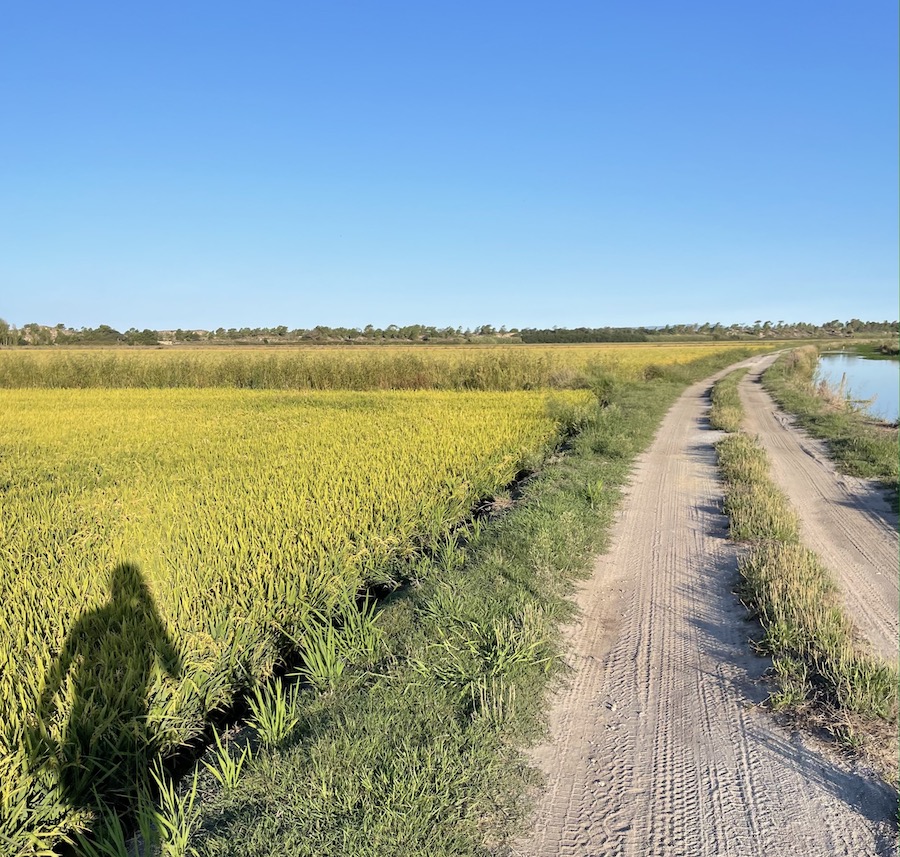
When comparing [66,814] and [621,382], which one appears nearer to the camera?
[66,814]

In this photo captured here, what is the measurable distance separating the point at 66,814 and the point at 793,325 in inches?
6659

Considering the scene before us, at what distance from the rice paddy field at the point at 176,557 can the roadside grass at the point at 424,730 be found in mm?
443

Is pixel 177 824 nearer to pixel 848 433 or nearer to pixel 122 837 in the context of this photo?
pixel 122 837

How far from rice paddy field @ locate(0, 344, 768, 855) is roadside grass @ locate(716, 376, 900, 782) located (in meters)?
2.76

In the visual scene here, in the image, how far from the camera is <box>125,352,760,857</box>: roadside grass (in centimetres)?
218

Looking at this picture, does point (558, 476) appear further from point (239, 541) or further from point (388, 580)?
point (239, 541)

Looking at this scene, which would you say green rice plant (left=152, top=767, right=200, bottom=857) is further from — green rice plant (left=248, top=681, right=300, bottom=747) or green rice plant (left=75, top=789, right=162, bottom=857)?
green rice plant (left=248, top=681, right=300, bottom=747)

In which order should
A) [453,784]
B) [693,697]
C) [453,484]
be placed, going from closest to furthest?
[453,784], [693,697], [453,484]

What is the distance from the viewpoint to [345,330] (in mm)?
80375

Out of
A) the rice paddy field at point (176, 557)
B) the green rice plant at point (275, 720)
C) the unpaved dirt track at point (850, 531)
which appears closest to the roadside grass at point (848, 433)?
the unpaved dirt track at point (850, 531)

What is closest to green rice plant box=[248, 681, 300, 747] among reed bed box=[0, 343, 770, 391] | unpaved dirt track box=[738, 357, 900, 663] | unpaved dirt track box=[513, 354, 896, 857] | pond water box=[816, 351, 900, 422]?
unpaved dirt track box=[513, 354, 896, 857]

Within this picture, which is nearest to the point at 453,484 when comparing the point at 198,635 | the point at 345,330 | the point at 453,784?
the point at 198,635

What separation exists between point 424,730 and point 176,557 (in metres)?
2.62

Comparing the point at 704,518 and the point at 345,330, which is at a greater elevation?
the point at 345,330
